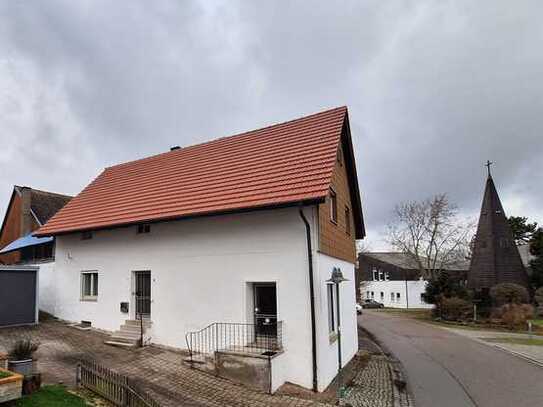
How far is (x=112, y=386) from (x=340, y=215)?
30.3ft

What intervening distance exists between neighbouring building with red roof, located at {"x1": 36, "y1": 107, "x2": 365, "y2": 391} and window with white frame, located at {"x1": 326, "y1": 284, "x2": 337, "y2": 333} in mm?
66

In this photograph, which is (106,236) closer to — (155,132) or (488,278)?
(155,132)

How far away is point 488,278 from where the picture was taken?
35.4 meters

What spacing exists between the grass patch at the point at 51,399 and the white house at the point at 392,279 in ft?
166

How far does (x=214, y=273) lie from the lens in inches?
479

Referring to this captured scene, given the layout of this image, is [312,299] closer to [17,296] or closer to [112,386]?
[112,386]

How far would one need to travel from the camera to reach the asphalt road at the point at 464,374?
10.8 metres

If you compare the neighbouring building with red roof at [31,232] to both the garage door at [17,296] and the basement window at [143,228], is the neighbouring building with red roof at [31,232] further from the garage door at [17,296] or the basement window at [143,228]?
the basement window at [143,228]

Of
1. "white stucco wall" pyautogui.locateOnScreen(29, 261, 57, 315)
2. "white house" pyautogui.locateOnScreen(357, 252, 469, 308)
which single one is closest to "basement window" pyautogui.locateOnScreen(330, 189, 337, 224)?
"white stucco wall" pyautogui.locateOnScreen(29, 261, 57, 315)

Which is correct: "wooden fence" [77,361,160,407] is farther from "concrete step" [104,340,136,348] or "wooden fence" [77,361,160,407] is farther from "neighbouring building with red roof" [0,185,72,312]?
"neighbouring building with red roof" [0,185,72,312]

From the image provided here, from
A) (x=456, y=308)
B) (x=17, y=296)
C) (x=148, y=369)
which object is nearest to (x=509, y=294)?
(x=456, y=308)

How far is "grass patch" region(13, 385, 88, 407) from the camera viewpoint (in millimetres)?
6961

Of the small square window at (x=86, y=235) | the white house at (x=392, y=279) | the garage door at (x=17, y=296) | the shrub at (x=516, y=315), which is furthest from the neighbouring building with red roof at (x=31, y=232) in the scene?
the white house at (x=392, y=279)

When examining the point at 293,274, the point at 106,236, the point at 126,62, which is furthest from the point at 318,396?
the point at 126,62
